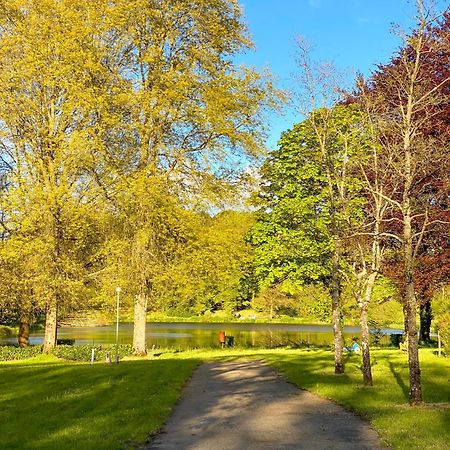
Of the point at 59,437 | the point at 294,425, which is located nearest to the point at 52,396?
the point at 59,437

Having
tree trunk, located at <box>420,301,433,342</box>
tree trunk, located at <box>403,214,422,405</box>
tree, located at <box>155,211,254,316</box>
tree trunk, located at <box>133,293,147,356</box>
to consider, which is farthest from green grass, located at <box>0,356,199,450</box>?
tree trunk, located at <box>420,301,433,342</box>

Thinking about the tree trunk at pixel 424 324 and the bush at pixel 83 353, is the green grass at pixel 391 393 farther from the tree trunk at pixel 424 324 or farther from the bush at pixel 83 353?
the tree trunk at pixel 424 324

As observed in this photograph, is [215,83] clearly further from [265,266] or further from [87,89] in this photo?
[265,266]

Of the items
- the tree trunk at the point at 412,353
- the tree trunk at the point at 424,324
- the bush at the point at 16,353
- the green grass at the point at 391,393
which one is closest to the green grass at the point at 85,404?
the green grass at the point at 391,393

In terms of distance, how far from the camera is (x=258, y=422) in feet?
39.1

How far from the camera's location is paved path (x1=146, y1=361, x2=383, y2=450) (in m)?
9.91

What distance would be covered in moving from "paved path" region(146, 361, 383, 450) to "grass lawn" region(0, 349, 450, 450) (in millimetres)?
423

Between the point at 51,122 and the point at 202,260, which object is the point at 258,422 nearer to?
the point at 202,260

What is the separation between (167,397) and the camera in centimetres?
1509

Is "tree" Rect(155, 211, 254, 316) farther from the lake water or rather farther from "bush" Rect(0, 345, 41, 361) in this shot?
the lake water

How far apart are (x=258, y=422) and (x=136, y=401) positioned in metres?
3.71

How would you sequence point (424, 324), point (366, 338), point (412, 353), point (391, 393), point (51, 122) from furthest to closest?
1. point (424, 324)
2. point (51, 122)
3. point (366, 338)
4. point (391, 393)
5. point (412, 353)

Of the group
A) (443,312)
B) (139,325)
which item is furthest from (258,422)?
(443,312)

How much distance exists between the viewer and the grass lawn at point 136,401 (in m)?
10.3
